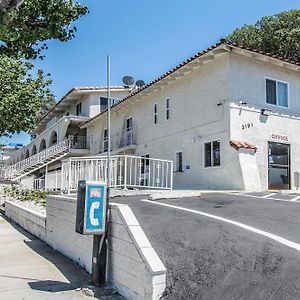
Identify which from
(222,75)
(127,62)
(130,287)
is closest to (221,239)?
(130,287)

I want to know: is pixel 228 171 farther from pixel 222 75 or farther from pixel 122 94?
pixel 122 94

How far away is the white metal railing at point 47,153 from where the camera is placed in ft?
98.3

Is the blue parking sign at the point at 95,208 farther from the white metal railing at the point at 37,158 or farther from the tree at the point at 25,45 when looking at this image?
the white metal railing at the point at 37,158

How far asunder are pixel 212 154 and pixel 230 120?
1.75 metres

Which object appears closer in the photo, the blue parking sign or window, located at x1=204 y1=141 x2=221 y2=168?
the blue parking sign

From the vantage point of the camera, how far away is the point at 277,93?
16859 mm

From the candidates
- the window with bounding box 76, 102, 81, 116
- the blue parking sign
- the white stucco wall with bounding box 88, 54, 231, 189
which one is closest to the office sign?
the white stucco wall with bounding box 88, 54, 231, 189

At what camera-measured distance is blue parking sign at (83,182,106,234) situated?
573 centimetres

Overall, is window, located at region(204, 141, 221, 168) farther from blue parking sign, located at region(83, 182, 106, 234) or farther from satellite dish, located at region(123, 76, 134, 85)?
satellite dish, located at region(123, 76, 134, 85)

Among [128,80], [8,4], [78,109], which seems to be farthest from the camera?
[78,109]

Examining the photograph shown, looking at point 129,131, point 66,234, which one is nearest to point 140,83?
point 129,131

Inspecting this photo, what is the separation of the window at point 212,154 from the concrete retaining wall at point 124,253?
828 centimetres

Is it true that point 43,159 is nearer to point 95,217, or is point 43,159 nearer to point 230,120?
point 230,120

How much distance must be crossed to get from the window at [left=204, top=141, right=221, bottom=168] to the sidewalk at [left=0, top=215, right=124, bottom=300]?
7.99 meters
